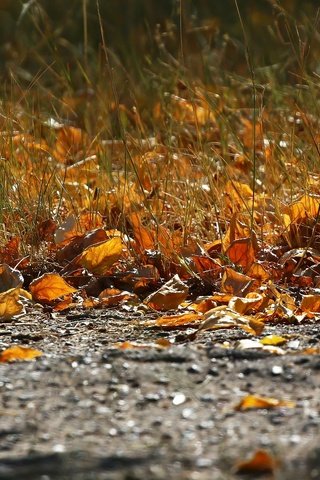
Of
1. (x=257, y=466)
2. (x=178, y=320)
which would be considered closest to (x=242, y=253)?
(x=178, y=320)

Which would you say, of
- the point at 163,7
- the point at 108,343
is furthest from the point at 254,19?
the point at 108,343

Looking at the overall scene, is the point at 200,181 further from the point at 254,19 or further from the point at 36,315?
the point at 254,19

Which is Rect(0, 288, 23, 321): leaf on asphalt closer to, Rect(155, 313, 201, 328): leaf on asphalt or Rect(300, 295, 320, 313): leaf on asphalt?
Rect(155, 313, 201, 328): leaf on asphalt

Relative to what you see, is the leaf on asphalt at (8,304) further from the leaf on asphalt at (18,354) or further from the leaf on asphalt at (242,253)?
the leaf on asphalt at (242,253)

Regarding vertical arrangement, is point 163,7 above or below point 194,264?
below

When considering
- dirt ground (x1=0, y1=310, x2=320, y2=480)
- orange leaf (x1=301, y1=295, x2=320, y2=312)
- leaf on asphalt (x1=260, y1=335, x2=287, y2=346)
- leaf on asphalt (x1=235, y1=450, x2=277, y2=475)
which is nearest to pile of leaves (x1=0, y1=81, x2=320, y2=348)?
orange leaf (x1=301, y1=295, x2=320, y2=312)

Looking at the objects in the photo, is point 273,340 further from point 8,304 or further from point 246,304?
point 8,304
